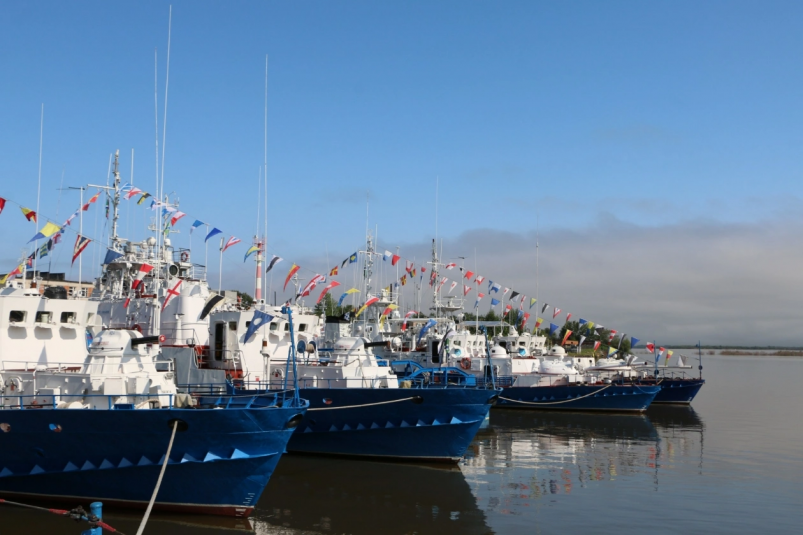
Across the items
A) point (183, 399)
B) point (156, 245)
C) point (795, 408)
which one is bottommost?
point (795, 408)

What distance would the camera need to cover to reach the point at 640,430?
3281 cm

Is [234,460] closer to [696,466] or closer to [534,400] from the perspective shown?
[696,466]

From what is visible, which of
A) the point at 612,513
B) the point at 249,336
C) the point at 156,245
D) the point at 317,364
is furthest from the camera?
the point at 156,245

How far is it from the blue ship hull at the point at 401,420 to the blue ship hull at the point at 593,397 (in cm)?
1706

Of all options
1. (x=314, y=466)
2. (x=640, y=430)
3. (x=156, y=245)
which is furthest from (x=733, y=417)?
(x=156, y=245)

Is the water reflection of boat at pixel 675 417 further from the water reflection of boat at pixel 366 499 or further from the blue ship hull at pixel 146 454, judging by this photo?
the blue ship hull at pixel 146 454

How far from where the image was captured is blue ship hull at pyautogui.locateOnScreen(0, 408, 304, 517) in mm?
15680

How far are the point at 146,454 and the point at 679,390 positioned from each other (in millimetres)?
37559

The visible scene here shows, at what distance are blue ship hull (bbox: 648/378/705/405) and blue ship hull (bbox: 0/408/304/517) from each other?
3485 cm

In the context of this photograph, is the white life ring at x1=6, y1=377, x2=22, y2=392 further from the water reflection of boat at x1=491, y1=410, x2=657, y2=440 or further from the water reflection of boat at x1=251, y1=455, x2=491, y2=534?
the water reflection of boat at x1=491, y1=410, x2=657, y2=440

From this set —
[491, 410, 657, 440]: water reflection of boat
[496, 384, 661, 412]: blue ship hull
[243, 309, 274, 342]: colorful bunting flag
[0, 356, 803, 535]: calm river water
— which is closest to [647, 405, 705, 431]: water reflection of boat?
[491, 410, 657, 440]: water reflection of boat

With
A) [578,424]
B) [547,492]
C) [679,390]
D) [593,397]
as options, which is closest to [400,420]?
[547,492]

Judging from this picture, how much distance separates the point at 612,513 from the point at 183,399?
1079cm

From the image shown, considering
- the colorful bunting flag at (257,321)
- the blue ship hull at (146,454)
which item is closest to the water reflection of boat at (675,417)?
the colorful bunting flag at (257,321)
